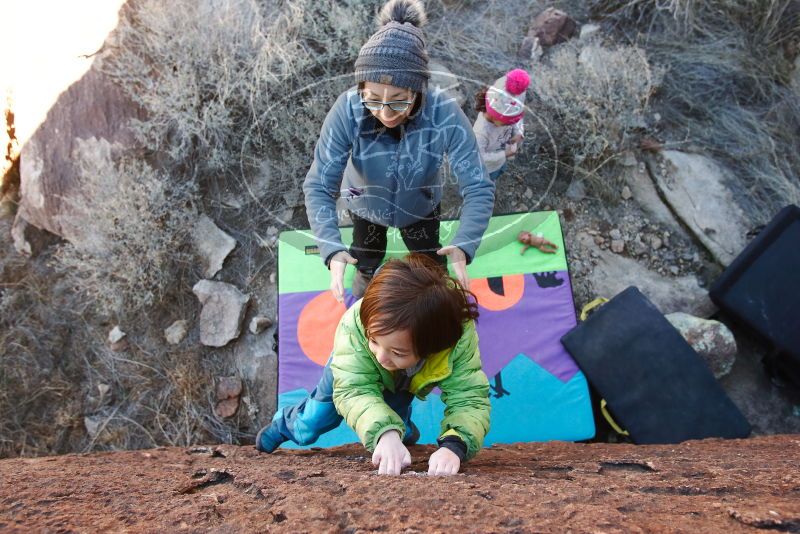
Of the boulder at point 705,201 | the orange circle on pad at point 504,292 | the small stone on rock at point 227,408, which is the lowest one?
the small stone on rock at point 227,408

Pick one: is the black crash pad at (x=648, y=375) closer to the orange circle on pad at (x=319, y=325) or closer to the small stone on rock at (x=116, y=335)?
the orange circle on pad at (x=319, y=325)

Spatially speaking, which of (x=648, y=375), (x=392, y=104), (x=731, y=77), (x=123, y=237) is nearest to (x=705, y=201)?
(x=731, y=77)

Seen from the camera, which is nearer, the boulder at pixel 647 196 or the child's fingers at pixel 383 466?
the child's fingers at pixel 383 466

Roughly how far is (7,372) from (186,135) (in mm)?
1429

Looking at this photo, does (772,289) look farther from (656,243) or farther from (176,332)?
(176,332)

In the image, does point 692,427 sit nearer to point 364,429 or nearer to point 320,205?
point 364,429

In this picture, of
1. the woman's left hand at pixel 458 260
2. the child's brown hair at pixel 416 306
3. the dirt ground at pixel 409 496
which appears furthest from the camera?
the woman's left hand at pixel 458 260

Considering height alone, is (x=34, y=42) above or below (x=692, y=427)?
above

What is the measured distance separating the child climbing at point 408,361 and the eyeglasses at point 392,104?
469 mm

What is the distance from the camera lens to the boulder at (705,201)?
2.69 m

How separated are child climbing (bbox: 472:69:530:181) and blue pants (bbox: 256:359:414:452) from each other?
1154 mm

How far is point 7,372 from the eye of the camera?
253 centimetres

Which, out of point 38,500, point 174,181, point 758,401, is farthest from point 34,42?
point 758,401

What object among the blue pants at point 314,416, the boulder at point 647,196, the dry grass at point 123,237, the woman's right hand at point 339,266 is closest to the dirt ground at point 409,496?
the blue pants at point 314,416
